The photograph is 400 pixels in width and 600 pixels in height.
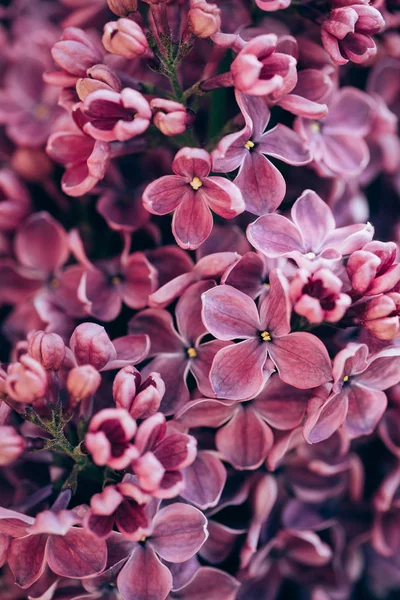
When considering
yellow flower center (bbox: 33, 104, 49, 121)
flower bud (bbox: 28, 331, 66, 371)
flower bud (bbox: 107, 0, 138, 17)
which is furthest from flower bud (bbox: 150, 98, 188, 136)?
yellow flower center (bbox: 33, 104, 49, 121)

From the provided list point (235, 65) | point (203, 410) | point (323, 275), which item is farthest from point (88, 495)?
point (235, 65)

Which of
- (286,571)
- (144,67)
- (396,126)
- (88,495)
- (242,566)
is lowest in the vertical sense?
(286,571)

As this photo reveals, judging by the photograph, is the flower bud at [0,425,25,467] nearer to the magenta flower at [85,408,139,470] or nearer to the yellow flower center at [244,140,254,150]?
the magenta flower at [85,408,139,470]

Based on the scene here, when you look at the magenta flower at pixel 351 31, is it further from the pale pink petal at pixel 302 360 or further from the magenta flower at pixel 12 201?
the magenta flower at pixel 12 201

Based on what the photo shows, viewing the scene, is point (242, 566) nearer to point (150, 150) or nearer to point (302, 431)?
point (302, 431)

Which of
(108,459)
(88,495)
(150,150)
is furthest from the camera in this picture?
(150,150)

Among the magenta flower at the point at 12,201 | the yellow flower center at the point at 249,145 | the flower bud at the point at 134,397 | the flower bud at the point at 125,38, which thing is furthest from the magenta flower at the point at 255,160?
the magenta flower at the point at 12,201
